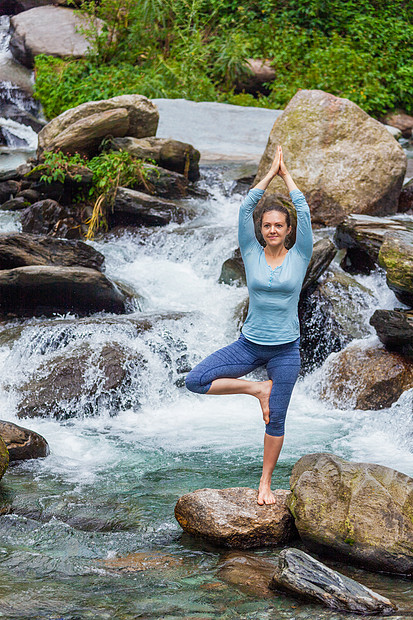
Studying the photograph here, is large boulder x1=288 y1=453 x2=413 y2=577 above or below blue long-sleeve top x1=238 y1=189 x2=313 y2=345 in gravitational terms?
below

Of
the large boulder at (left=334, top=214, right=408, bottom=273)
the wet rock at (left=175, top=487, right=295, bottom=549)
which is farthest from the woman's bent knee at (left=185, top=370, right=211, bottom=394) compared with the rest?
the large boulder at (left=334, top=214, right=408, bottom=273)

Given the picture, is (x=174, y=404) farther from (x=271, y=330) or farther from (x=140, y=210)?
(x=140, y=210)

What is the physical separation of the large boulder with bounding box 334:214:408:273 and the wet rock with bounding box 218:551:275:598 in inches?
217

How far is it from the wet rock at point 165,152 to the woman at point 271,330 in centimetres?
872

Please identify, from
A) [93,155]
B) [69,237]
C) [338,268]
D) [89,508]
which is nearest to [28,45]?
[93,155]

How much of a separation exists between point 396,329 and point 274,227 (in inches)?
143

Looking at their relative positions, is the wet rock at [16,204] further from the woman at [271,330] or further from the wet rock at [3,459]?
the woman at [271,330]

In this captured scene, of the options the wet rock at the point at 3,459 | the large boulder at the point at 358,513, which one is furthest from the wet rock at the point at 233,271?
the large boulder at the point at 358,513

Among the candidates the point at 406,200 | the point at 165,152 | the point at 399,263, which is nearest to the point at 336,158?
the point at 406,200

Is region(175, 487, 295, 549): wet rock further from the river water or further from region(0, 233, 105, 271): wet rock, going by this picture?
region(0, 233, 105, 271): wet rock

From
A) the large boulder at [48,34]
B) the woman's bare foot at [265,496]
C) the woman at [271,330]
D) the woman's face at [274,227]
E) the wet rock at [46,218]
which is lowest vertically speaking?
the wet rock at [46,218]

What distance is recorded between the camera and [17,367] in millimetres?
7410

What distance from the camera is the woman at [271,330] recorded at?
391 centimetres

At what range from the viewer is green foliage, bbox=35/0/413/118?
1655cm
